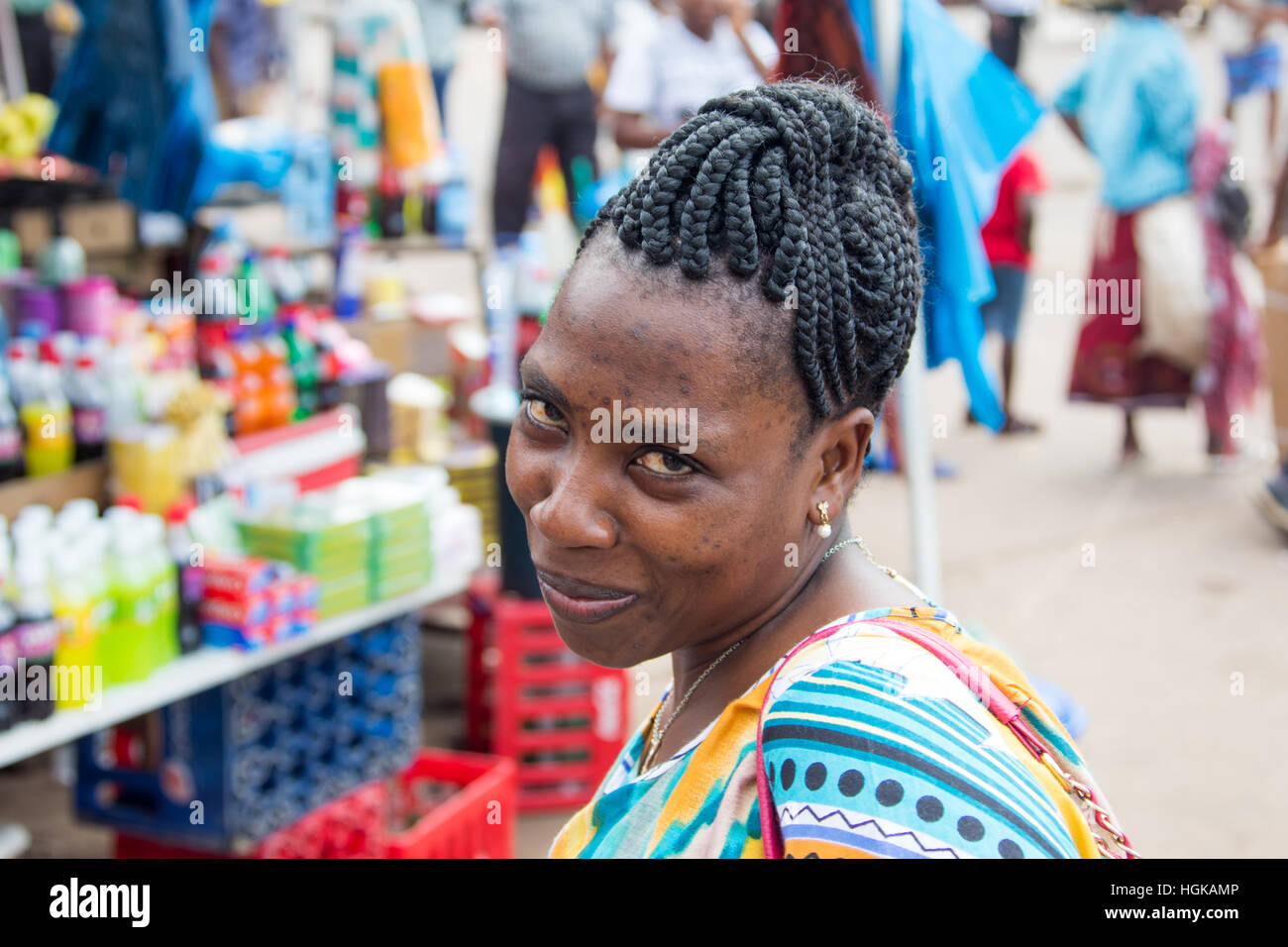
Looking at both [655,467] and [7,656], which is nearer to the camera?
[655,467]

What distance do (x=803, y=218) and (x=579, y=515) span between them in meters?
0.34

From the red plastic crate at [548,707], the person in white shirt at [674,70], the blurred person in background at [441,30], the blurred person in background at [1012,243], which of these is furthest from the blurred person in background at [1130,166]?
the red plastic crate at [548,707]

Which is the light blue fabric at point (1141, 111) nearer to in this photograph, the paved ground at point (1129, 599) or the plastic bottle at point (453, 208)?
the paved ground at point (1129, 599)

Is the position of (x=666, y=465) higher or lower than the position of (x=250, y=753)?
higher

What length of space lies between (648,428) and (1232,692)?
13.8 ft

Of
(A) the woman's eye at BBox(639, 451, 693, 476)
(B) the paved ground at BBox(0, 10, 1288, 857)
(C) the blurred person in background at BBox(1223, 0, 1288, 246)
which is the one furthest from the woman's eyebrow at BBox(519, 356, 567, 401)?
(C) the blurred person in background at BBox(1223, 0, 1288, 246)

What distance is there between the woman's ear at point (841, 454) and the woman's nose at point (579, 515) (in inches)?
8.6

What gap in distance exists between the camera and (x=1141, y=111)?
6.44 meters

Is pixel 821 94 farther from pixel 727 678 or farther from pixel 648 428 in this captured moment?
pixel 727 678

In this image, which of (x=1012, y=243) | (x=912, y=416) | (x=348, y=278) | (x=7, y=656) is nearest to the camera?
(x=7, y=656)

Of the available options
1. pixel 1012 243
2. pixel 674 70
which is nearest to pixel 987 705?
pixel 674 70

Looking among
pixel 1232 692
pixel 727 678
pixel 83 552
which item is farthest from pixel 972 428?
pixel 727 678

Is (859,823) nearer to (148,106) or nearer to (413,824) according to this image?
(413,824)

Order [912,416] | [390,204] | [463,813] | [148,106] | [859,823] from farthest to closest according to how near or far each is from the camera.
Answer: [390,204]
[148,106]
[463,813]
[912,416]
[859,823]
